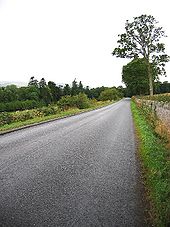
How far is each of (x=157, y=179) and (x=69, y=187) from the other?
1853 mm

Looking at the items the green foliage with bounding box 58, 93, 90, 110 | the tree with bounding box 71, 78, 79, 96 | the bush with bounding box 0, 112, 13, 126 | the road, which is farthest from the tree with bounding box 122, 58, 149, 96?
the road

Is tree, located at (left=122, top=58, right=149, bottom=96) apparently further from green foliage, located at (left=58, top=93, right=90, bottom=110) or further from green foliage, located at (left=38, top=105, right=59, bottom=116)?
green foliage, located at (left=38, top=105, right=59, bottom=116)

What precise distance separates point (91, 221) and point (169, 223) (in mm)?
1105

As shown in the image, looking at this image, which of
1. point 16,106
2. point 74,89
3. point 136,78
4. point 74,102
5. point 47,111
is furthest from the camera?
point 74,89

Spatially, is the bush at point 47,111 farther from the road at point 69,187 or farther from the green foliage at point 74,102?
the road at point 69,187

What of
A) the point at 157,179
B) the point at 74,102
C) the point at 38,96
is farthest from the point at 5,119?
the point at 38,96

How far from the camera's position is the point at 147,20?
121 ft

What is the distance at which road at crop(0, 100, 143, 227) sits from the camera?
4.25 m

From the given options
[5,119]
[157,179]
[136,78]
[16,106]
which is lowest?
[16,106]

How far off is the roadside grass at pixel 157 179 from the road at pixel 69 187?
219 millimetres

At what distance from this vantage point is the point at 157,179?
5980mm

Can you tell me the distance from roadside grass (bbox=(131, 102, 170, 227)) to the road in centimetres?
22

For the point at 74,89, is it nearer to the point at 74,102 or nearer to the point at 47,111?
the point at 74,102

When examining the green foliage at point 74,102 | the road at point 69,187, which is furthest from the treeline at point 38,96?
the road at point 69,187
